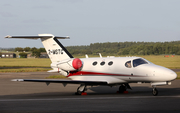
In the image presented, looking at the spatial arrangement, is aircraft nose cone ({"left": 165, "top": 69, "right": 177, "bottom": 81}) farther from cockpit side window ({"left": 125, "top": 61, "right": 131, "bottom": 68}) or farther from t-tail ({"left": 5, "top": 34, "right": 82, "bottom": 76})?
t-tail ({"left": 5, "top": 34, "right": 82, "bottom": 76})

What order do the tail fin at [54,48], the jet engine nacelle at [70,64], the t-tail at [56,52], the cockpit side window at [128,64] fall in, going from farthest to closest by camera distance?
the tail fin at [54,48] < the t-tail at [56,52] < the jet engine nacelle at [70,64] < the cockpit side window at [128,64]

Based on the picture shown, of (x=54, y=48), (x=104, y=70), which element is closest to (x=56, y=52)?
(x=54, y=48)

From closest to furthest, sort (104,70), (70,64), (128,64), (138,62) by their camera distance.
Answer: (138,62) → (128,64) → (104,70) → (70,64)

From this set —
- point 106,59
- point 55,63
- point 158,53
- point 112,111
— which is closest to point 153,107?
point 112,111

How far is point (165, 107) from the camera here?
11.3 metres

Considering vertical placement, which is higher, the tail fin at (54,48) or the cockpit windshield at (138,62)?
the tail fin at (54,48)

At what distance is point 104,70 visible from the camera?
1709cm

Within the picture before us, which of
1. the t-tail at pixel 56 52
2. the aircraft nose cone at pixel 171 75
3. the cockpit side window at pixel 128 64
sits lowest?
the aircraft nose cone at pixel 171 75

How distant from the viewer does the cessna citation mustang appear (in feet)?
50.7

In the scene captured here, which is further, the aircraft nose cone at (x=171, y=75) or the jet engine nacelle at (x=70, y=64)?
the jet engine nacelle at (x=70, y=64)

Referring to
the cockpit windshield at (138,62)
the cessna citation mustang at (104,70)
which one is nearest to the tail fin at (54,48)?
the cessna citation mustang at (104,70)

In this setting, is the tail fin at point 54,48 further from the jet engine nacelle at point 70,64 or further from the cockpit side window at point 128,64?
the cockpit side window at point 128,64

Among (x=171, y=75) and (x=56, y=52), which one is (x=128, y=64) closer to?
(x=171, y=75)

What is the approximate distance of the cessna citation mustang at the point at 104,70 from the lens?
15445 millimetres
